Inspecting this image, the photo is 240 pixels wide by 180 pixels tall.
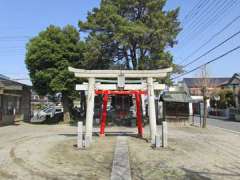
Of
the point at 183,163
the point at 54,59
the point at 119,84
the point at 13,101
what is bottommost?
the point at 183,163

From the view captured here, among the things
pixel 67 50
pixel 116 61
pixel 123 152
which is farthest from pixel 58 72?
pixel 123 152

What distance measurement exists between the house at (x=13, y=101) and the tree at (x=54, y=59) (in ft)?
6.83

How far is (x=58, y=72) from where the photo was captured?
27.9 meters

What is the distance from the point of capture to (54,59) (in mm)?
28219

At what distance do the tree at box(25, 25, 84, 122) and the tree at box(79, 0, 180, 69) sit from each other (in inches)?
103

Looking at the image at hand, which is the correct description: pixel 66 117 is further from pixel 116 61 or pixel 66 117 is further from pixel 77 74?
pixel 77 74

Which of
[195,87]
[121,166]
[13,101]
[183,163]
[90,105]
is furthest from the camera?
[195,87]

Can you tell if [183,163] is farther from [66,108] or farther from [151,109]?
[66,108]

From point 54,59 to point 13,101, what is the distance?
600 cm

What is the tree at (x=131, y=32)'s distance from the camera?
979 inches

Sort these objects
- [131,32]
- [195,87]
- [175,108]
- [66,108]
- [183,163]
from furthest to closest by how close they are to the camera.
A: [195,87], [175,108], [66,108], [131,32], [183,163]

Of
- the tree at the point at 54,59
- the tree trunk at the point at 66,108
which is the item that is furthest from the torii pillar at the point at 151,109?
the tree trunk at the point at 66,108

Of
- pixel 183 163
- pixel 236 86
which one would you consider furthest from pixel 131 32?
pixel 236 86

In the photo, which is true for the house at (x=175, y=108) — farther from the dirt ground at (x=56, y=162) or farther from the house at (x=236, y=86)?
the dirt ground at (x=56, y=162)
